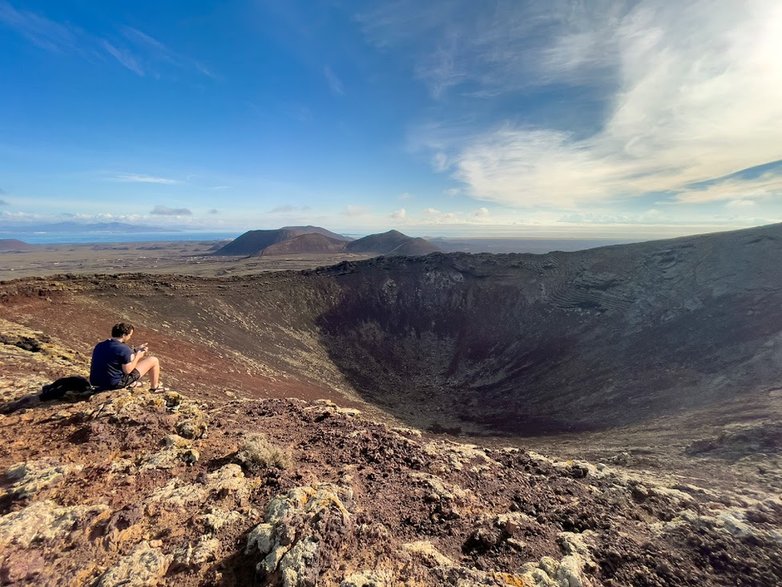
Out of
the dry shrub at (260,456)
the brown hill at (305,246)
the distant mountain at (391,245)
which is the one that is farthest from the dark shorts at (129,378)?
the brown hill at (305,246)

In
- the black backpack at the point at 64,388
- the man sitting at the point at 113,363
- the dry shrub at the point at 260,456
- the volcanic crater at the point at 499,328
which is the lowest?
→ the volcanic crater at the point at 499,328

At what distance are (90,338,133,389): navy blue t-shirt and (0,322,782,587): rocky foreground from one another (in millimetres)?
396

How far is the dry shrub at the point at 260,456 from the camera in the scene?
5.65m

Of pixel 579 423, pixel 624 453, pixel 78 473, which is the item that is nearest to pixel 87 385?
pixel 78 473

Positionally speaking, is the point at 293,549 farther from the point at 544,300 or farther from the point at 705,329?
the point at 544,300

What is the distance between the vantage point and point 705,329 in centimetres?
2744

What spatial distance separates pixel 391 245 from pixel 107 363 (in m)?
180

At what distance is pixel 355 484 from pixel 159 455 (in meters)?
2.96

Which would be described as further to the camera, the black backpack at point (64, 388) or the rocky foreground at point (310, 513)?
the black backpack at point (64, 388)

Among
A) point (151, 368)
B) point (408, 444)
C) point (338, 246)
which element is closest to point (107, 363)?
point (151, 368)

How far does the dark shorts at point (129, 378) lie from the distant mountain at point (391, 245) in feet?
516

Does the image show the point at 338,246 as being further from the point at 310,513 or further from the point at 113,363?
the point at 310,513

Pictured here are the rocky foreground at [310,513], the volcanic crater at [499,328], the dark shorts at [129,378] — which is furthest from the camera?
the volcanic crater at [499,328]

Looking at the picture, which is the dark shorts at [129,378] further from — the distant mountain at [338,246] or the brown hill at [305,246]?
the brown hill at [305,246]
